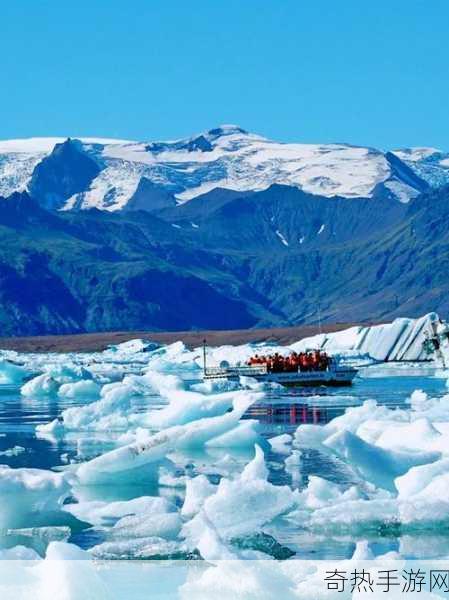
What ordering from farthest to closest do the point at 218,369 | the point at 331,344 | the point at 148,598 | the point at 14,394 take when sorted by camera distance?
the point at 331,344 < the point at 218,369 < the point at 14,394 < the point at 148,598

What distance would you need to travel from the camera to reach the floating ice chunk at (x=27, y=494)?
1838 centimetres

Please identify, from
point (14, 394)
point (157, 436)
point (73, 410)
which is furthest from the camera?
point (14, 394)

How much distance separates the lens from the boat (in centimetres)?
6569

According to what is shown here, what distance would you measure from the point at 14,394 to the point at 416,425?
40187 mm

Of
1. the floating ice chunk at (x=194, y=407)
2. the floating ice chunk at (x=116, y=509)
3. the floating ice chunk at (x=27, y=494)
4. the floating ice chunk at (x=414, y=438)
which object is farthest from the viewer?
the floating ice chunk at (x=194, y=407)

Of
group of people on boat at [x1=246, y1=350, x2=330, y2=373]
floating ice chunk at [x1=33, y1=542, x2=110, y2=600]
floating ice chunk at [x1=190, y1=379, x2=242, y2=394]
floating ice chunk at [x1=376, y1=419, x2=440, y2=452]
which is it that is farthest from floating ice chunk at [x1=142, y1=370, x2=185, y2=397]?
floating ice chunk at [x1=33, y1=542, x2=110, y2=600]

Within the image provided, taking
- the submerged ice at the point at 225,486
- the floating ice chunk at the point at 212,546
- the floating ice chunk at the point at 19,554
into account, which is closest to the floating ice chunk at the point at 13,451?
the submerged ice at the point at 225,486

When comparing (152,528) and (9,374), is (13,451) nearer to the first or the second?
(152,528)

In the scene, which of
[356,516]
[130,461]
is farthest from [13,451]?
[356,516]

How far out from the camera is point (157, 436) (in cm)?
2233

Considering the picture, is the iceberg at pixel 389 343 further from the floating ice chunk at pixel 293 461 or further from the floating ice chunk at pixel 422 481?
the floating ice chunk at pixel 422 481

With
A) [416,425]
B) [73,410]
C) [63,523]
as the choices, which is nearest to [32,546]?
[63,523]

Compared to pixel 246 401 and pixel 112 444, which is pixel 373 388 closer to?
pixel 112 444

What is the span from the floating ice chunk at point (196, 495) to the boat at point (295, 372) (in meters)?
46.1
